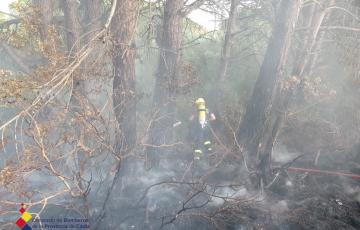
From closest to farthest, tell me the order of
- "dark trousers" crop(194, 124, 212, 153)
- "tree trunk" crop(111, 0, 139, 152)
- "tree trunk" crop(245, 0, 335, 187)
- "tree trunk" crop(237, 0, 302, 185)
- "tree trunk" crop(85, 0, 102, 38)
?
"tree trunk" crop(111, 0, 139, 152)
"tree trunk" crop(237, 0, 302, 185)
"tree trunk" crop(245, 0, 335, 187)
"tree trunk" crop(85, 0, 102, 38)
"dark trousers" crop(194, 124, 212, 153)

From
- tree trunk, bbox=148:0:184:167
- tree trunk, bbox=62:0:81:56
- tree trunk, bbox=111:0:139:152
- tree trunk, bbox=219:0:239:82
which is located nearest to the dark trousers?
tree trunk, bbox=148:0:184:167

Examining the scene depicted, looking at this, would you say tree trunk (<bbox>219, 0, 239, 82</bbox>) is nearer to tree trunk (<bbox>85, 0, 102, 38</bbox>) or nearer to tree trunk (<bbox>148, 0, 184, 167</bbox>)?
tree trunk (<bbox>148, 0, 184, 167</bbox>)

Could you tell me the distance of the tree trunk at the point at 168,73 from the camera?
8.41 m

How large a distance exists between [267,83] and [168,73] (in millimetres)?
2608

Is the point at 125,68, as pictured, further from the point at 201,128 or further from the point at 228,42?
the point at 228,42

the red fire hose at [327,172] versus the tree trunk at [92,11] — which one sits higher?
the tree trunk at [92,11]

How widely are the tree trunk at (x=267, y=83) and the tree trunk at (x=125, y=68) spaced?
3125 millimetres

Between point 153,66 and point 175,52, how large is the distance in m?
4.65

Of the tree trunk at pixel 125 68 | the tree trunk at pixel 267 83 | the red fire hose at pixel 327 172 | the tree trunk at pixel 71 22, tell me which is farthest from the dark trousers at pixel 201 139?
the tree trunk at pixel 71 22

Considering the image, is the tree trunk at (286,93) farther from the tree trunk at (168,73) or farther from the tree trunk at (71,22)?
the tree trunk at (71,22)

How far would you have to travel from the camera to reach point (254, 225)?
712cm

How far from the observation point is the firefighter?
928cm

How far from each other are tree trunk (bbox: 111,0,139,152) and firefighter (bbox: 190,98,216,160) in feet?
6.79

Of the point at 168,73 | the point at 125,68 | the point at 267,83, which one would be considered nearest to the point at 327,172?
the point at 267,83
